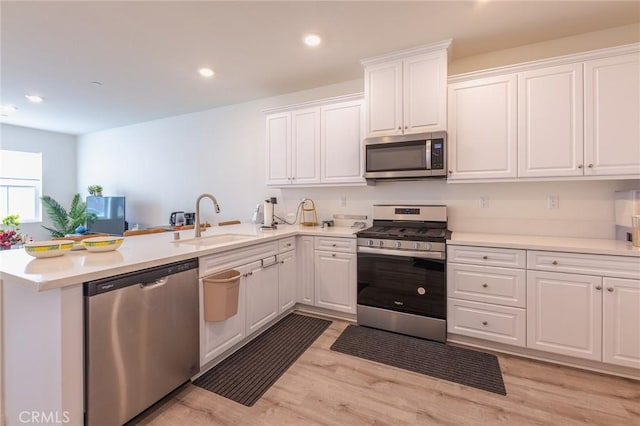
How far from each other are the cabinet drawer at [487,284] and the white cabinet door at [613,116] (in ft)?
3.35

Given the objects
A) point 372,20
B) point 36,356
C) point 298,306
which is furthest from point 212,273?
point 372,20

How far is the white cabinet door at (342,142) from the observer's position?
3.04 meters

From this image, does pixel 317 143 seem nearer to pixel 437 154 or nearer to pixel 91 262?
pixel 437 154

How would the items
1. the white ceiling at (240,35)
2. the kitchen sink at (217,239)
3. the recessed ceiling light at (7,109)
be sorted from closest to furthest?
the white ceiling at (240,35), the kitchen sink at (217,239), the recessed ceiling light at (7,109)

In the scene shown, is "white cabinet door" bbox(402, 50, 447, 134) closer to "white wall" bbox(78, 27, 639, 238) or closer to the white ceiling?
the white ceiling

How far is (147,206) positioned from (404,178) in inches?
185

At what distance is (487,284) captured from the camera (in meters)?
2.32

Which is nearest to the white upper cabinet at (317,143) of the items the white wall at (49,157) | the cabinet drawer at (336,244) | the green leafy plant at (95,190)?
the cabinet drawer at (336,244)

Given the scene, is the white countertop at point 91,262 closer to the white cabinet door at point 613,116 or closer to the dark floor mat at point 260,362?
the dark floor mat at point 260,362

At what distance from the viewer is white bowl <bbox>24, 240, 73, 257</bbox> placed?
5.17 feet

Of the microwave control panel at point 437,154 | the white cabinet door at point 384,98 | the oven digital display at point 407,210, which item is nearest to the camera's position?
the microwave control panel at point 437,154

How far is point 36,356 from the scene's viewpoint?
52.9 inches

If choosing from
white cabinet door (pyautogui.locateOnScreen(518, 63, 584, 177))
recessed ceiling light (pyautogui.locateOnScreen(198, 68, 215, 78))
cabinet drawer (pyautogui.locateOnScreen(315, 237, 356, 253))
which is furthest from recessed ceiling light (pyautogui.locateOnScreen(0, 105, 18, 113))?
white cabinet door (pyautogui.locateOnScreen(518, 63, 584, 177))

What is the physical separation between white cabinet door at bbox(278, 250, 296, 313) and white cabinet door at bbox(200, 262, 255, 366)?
0.41 metres
